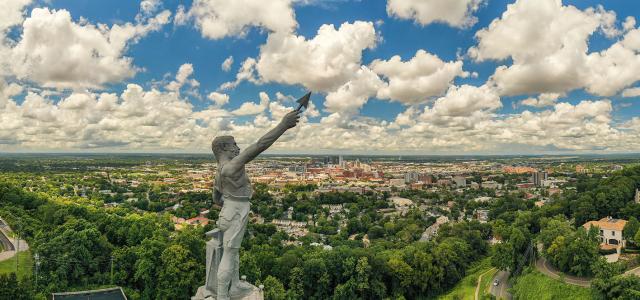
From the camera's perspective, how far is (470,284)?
36.3 meters

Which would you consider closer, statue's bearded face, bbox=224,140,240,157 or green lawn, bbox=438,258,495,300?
statue's bearded face, bbox=224,140,240,157

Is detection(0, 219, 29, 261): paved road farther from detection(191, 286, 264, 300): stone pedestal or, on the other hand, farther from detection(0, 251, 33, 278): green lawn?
detection(191, 286, 264, 300): stone pedestal

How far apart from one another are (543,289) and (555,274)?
268 centimetres

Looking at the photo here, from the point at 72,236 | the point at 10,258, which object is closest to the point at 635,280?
the point at 72,236

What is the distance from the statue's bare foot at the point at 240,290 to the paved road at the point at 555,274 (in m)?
28.6

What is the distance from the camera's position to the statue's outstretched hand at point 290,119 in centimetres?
770

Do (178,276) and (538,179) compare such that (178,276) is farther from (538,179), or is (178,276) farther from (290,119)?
(538,179)

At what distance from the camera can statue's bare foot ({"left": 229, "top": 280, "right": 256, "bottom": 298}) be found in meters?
8.51

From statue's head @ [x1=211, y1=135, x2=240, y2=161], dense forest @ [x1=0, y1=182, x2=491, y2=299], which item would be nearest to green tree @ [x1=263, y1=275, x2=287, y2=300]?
dense forest @ [x1=0, y1=182, x2=491, y2=299]

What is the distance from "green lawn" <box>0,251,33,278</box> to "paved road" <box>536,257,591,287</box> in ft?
118

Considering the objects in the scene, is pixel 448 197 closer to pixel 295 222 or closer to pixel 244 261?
pixel 295 222

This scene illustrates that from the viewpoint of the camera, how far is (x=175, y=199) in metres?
93.5

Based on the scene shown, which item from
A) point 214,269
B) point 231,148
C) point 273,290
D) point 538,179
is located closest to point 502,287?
point 273,290

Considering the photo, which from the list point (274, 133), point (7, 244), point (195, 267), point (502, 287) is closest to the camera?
point (274, 133)
